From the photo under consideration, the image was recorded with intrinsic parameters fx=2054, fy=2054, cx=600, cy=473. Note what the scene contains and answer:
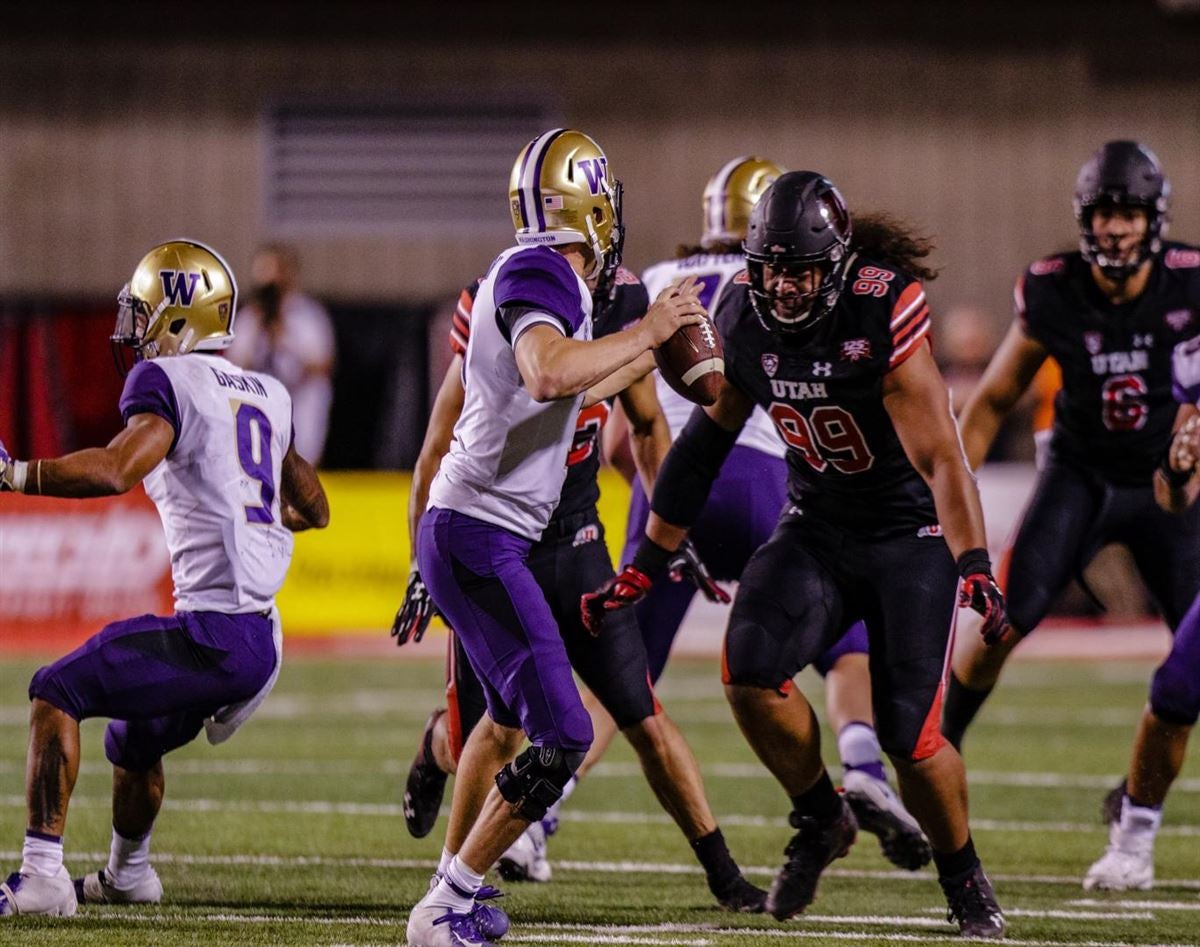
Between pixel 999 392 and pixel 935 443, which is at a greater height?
pixel 935 443

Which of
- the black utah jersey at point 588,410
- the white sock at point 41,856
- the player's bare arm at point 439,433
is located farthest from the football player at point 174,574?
the black utah jersey at point 588,410

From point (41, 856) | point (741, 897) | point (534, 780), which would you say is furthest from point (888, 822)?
point (41, 856)

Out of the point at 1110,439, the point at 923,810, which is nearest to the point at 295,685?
the point at 1110,439

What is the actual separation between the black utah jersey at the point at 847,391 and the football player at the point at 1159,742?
907mm

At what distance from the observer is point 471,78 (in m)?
15.6

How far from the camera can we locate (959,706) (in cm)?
629

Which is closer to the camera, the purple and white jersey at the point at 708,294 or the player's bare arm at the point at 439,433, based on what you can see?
the player's bare arm at the point at 439,433

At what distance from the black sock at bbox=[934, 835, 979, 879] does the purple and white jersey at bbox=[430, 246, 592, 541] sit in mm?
1233

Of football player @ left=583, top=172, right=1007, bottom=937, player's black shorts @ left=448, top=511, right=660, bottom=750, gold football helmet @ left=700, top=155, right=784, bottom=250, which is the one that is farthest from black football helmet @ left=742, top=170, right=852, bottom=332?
gold football helmet @ left=700, top=155, right=784, bottom=250

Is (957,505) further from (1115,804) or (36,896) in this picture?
(36,896)

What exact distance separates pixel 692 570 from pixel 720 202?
1462mm

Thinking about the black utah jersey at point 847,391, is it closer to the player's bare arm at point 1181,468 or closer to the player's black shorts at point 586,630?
the player's black shorts at point 586,630

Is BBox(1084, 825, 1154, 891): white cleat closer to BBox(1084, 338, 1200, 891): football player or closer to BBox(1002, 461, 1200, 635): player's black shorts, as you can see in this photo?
BBox(1084, 338, 1200, 891): football player

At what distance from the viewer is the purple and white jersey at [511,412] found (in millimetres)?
4375
